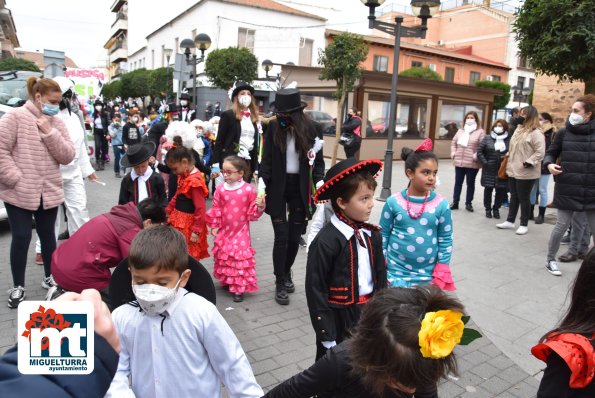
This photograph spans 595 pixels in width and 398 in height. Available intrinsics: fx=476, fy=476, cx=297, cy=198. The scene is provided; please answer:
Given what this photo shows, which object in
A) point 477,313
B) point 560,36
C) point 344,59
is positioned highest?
point 344,59

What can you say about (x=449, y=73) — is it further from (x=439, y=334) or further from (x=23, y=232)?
(x=439, y=334)

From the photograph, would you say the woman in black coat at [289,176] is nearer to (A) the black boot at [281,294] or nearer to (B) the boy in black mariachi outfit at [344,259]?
(A) the black boot at [281,294]

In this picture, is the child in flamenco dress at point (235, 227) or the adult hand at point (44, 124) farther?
the child in flamenco dress at point (235, 227)

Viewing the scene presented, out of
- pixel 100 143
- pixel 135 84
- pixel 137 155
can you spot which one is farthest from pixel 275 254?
pixel 135 84

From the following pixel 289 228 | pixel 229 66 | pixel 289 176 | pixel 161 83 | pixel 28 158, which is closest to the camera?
pixel 28 158

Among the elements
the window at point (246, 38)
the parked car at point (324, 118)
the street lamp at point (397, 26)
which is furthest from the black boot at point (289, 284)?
the window at point (246, 38)

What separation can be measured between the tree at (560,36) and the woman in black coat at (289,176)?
15.1ft

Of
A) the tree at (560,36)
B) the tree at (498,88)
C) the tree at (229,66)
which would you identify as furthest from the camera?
the tree at (498,88)

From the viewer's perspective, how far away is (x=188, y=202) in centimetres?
475

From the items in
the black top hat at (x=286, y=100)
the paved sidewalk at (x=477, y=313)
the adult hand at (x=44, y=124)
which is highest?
the black top hat at (x=286, y=100)

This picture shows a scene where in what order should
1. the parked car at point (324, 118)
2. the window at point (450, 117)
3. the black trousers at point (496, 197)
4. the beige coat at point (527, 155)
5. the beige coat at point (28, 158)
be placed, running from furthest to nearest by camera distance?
1. the window at point (450, 117)
2. the parked car at point (324, 118)
3. the black trousers at point (496, 197)
4. the beige coat at point (527, 155)
5. the beige coat at point (28, 158)

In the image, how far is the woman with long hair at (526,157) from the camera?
7282 mm

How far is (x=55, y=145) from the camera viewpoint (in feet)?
14.1

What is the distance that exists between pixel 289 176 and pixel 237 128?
1.74 meters
